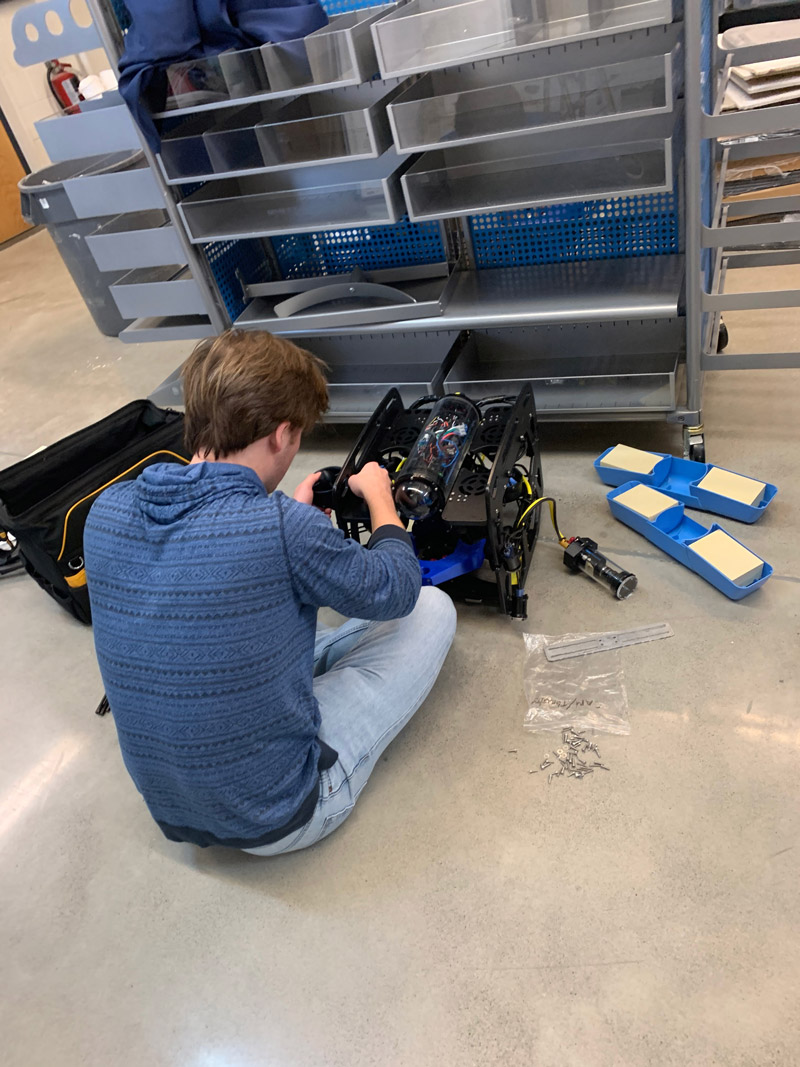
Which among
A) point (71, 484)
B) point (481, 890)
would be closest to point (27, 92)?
point (71, 484)

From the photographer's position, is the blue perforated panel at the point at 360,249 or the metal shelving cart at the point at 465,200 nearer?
the metal shelving cart at the point at 465,200

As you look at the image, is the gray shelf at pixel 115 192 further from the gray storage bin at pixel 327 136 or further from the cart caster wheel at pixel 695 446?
the cart caster wheel at pixel 695 446

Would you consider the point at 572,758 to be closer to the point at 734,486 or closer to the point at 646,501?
the point at 646,501

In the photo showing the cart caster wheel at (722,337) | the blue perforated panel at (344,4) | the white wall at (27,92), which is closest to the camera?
the blue perforated panel at (344,4)

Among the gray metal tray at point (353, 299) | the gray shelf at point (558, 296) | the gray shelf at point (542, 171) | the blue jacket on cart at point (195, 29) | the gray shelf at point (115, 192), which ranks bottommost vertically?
the gray shelf at point (558, 296)

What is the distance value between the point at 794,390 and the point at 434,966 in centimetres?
209

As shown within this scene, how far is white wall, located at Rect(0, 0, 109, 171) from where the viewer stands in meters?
6.15

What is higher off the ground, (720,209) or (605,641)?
(720,209)

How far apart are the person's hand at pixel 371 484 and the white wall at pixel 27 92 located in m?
6.45

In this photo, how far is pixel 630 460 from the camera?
2240mm

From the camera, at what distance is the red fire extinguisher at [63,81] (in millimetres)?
6195

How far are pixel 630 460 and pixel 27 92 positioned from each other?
21.9 ft

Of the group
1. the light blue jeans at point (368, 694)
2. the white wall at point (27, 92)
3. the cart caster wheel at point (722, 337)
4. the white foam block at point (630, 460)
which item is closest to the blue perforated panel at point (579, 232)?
the cart caster wheel at point (722, 337)

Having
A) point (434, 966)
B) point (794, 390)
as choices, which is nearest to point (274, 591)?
point (434, 966)
